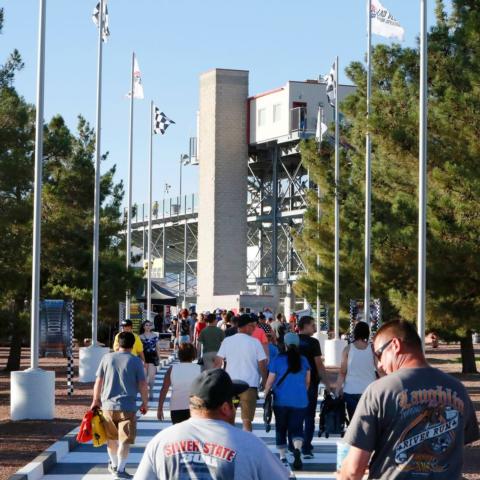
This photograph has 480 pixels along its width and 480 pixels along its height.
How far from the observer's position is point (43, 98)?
22.3 meters

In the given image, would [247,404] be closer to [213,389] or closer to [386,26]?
[213,389]

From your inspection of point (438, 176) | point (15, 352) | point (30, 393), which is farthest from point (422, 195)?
point (15, 352)

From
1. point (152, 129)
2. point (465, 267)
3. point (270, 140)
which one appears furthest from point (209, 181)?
point (465, 267)

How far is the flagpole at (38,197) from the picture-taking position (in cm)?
2097

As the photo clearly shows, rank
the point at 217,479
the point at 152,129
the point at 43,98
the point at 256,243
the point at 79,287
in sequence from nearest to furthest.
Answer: the point at 217,479 → the point at 43,98 → the point at 79,287 → the point at 152,129 → the point at 256,243

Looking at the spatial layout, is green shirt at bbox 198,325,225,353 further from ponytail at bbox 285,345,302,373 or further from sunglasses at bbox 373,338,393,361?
sunglasses at bbox 373,338,393,361

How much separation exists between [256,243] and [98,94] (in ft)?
173

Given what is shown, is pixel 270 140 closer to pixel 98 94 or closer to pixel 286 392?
pixel 98 94

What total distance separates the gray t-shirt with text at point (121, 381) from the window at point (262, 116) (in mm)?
61464

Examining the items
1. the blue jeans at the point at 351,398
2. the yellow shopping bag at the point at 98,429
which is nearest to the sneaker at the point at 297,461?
the blue jeans at the point at 351,398

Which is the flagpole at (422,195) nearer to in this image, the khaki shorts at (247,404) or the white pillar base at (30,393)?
the khaki shorts at (247,404)

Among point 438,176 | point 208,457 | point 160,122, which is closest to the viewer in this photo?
point 208,457

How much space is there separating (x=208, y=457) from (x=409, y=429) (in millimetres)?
1098

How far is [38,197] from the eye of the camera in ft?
71.2
